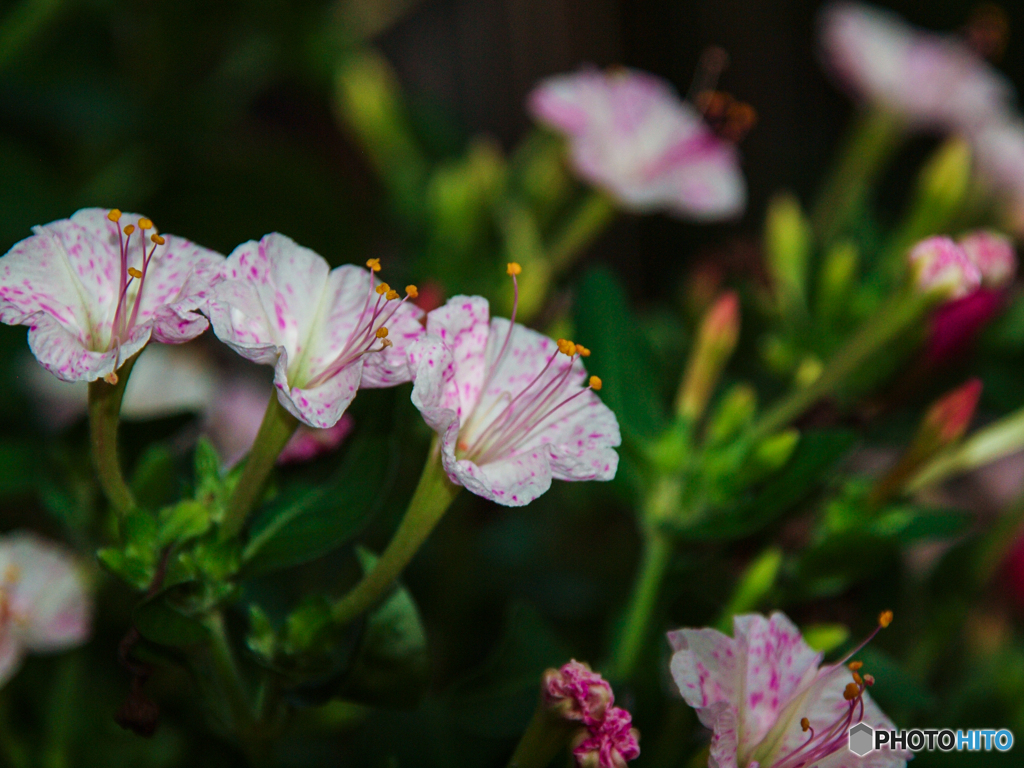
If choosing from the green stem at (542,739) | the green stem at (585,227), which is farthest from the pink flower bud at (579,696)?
the green stem at (585,227)

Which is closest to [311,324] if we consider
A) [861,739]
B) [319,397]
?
[319,397]

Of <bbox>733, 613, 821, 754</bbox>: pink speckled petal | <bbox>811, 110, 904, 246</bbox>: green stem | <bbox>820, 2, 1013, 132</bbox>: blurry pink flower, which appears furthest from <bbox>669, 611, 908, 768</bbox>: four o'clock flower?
<bbox>820, 2, 1013, 132</bbox>: blurry pink flower

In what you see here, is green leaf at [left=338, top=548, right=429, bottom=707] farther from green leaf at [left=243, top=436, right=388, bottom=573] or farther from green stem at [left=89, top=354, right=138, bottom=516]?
green stem at [left=89, top=354, right=138, bottom=516]

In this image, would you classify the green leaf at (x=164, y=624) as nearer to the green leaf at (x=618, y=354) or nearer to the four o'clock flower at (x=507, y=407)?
the four o'clock flower at (x=507, y=407)

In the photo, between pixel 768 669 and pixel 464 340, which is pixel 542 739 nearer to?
pixel 768 669

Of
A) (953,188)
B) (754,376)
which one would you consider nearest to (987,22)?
(953,188)

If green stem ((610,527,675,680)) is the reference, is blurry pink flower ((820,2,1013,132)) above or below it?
above

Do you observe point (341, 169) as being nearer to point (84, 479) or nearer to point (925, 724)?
point (84, 479)

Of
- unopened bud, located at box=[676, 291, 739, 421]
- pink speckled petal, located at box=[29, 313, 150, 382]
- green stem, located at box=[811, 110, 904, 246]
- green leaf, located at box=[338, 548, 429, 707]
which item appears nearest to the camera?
pink speckled petal, located at box=[29, 313, 150, 382]
